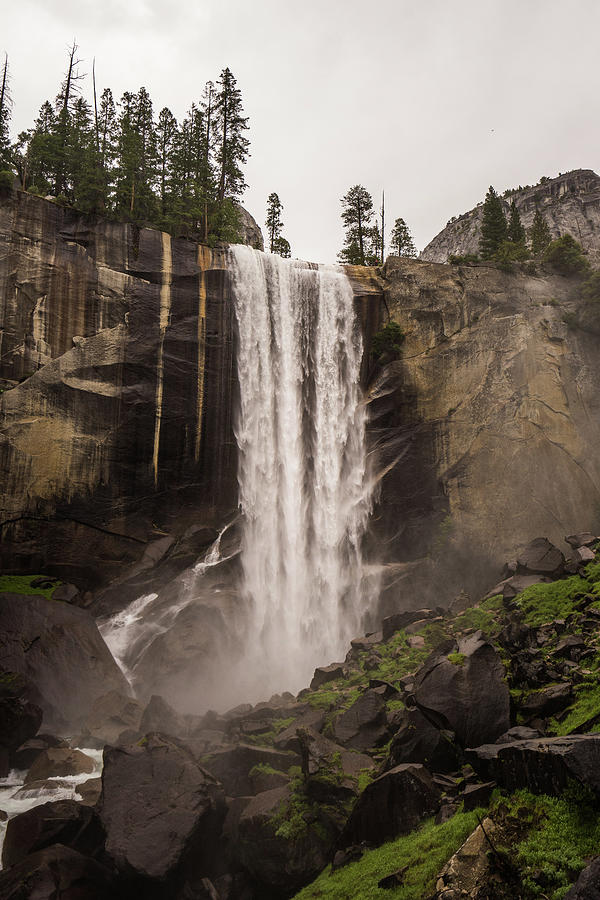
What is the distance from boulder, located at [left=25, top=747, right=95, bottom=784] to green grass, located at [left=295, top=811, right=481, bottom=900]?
8703 mm

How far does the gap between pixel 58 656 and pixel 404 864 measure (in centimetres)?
1650

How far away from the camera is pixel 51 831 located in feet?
36.1

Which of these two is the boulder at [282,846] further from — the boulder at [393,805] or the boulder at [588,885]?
the boulder at [588,885]

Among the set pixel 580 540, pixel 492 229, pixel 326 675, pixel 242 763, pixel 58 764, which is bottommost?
pixel 58 764

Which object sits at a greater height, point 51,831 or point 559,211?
point 559,211

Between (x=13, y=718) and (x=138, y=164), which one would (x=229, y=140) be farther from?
(x=13, y=718)

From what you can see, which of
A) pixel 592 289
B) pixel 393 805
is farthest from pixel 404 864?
pixel 592 289

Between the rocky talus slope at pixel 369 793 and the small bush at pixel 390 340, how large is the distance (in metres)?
17.8

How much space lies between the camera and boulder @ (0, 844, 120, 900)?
9.18 m

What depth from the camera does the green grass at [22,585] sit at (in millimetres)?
24094

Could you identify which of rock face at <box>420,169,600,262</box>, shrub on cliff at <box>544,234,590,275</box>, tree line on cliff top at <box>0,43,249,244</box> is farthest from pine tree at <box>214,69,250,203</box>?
rock face at <box>420,169,600,262</box>

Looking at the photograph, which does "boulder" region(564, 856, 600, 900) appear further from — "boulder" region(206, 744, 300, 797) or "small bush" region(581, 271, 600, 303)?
"small bush" region(581, 271, 600, 303)

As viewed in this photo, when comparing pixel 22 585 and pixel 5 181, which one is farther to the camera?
pixel 5 181

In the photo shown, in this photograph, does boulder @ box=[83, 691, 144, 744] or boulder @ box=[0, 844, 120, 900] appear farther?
boulder @ box=[83, 691, 144, 744]
